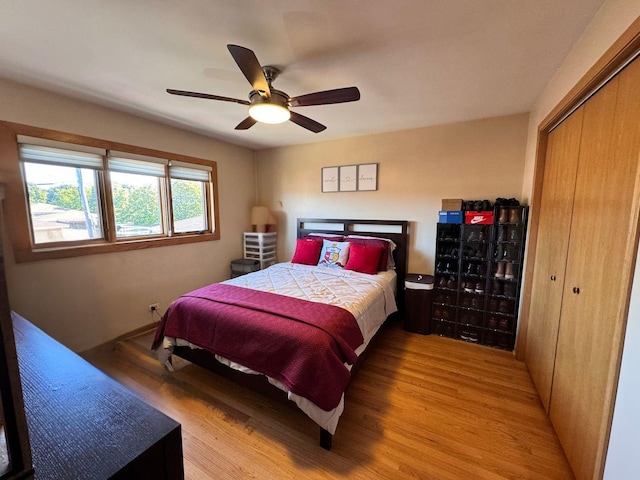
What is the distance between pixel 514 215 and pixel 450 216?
564mm

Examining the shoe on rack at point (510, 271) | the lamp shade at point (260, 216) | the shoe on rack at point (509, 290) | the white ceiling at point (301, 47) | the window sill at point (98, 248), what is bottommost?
the shoe on rack at point (509, 290)

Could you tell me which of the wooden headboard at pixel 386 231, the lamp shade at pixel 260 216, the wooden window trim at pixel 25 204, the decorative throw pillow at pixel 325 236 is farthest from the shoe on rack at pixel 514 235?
the wooden window trim at pixel 25 204

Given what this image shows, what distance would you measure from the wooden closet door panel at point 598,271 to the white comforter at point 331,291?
1241 mm

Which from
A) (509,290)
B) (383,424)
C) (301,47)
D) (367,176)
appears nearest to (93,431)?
(383,424)

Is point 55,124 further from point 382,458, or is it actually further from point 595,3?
point 595,3

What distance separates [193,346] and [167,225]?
1800mm

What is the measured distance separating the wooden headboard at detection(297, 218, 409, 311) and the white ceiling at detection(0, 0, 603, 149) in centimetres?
142

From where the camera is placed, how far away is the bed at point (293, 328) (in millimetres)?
1592

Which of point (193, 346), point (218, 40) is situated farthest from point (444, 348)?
point (218, 40)

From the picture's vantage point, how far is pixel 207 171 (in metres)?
3.62

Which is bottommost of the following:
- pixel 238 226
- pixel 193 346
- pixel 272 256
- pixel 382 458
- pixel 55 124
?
pixel 382 458

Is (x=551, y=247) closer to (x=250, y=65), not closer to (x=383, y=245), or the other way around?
(x=383, y=245)

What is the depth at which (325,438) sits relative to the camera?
5.26 ft

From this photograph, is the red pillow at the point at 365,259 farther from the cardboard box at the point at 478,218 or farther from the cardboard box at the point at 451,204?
the cardboard box at the point at 478,218
